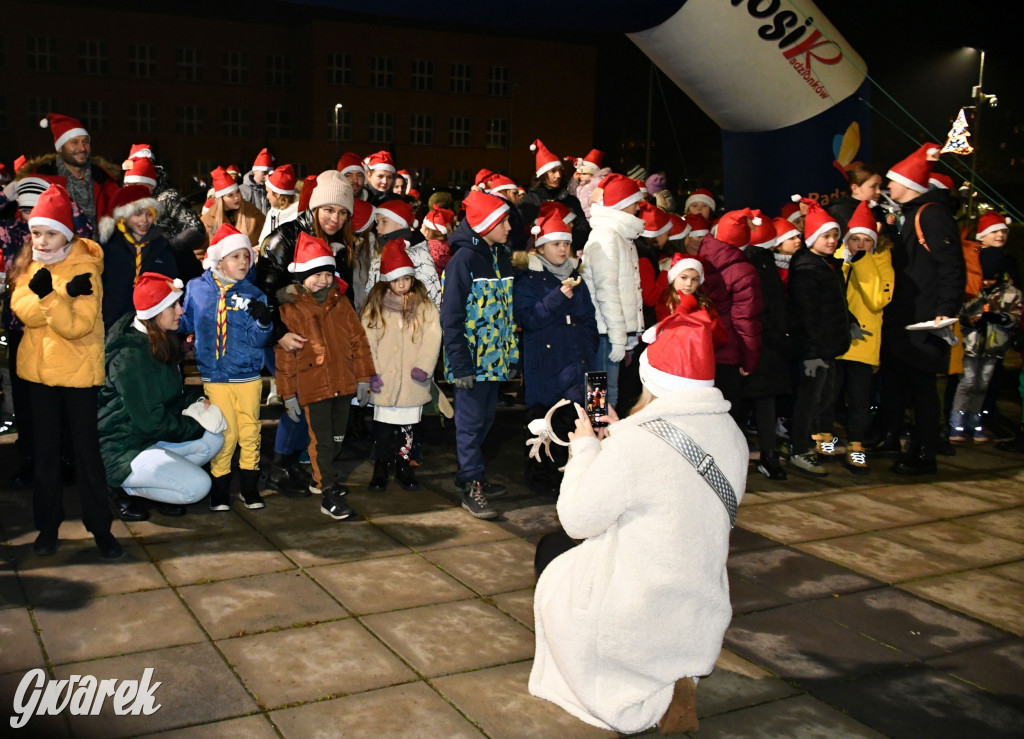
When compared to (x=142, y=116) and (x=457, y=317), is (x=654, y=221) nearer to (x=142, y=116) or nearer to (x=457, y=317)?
(x=457, y=317)

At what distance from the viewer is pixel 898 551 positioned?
6266 mm

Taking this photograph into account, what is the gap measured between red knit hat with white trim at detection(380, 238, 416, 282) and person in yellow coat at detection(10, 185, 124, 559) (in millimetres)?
1919

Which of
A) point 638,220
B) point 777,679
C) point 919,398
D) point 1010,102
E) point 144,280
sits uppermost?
point 1010,102

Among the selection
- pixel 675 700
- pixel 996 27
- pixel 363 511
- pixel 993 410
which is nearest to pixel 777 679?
pixel 675 700

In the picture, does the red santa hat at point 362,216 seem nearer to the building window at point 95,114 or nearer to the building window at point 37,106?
the building window at point 95,114

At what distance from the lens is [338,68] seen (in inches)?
2402

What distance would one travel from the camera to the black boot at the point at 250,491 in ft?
21.7

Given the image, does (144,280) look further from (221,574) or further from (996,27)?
(996,27)

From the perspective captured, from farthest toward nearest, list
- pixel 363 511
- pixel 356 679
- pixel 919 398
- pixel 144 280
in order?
pixel 919 398
pixel 363 511
pixel 144 280
pixel 356 679

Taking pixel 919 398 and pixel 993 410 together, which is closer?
pixel 919 398

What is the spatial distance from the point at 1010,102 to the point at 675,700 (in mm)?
33815

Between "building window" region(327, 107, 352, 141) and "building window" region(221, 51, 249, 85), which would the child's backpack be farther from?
"building window" region(221, 51, 249, 85)

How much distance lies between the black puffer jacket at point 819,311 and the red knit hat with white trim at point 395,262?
130 inches

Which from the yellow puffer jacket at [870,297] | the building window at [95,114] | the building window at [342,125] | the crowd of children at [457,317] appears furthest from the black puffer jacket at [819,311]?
the building window at [95,114]
